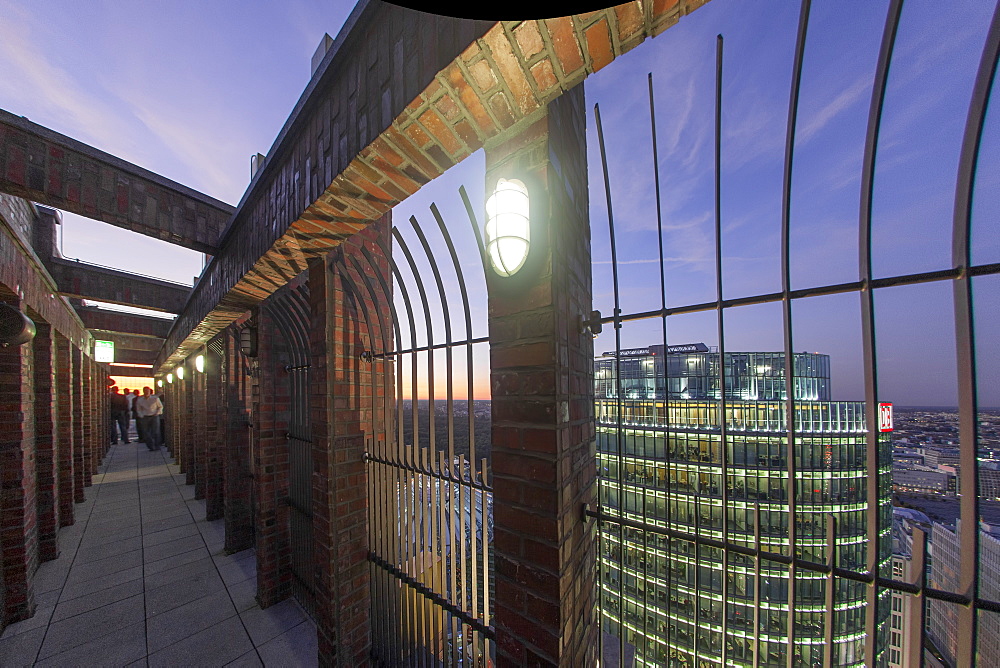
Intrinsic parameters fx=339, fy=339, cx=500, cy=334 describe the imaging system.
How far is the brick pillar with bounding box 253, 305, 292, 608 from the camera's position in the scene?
3598 millimetres

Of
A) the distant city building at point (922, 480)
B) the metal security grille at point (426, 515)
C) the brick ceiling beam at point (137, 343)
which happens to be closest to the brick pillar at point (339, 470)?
the metal security grille at point (426, 515)

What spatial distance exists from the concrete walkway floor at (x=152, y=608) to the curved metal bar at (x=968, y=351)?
4051 mm

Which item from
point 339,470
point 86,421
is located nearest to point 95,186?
→ point 339,470

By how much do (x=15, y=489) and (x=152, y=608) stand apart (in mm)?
2011

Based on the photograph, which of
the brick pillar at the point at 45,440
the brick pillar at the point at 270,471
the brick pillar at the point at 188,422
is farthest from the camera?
the brick pillar at the point at 188,422

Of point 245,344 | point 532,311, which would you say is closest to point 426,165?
point 532,311

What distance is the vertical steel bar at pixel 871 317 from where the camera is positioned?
3.05 feet

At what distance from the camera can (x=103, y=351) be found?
36.2 feet

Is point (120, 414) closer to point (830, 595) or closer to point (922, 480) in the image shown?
point (830, 595)

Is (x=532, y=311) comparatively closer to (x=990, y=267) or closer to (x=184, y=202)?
(x=990, y=267)

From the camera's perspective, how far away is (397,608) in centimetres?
241

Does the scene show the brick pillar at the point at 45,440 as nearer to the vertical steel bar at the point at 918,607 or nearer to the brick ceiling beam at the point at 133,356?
the vertical steel bar at the point at 918,607

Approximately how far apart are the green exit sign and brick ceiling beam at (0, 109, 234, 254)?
12.4m

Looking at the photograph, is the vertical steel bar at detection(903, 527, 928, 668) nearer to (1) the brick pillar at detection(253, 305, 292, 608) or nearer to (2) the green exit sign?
(1) the brick pillar at detection(253, 305, 292, 608)
